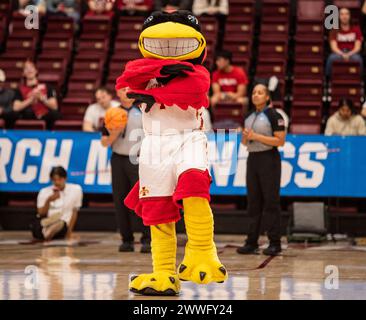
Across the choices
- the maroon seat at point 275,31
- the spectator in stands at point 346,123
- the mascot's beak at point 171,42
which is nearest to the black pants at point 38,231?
the spectator in stands at point 346,123

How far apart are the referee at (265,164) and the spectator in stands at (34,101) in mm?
3520

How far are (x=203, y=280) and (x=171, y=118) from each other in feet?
3.51

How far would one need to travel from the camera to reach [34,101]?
36.6ft

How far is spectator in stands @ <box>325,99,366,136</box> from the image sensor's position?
34.1ft

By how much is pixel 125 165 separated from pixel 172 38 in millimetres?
2895

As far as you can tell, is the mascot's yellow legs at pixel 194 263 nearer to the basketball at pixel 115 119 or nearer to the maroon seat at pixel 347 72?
the basketball at pixel 115 119

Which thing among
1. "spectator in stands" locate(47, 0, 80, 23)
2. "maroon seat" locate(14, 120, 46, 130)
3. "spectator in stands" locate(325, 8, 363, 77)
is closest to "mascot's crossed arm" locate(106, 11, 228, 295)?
"maroon seat" locate(14, 120, 46, 130)

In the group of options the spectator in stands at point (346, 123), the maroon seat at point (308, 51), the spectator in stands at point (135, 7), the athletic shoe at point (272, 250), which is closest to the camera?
the athletic shoe at point (272, 250)

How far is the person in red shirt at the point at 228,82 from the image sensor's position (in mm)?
11227

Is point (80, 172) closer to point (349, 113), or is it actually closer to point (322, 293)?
point (349, 113)

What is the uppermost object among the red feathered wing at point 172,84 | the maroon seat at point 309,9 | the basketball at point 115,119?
the maroon seat at point 309,9

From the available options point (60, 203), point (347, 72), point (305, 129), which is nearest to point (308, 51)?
point (347, 72)

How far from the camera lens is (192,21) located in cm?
597

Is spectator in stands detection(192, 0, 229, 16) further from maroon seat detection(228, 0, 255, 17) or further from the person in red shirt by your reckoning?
the person in red shirt
